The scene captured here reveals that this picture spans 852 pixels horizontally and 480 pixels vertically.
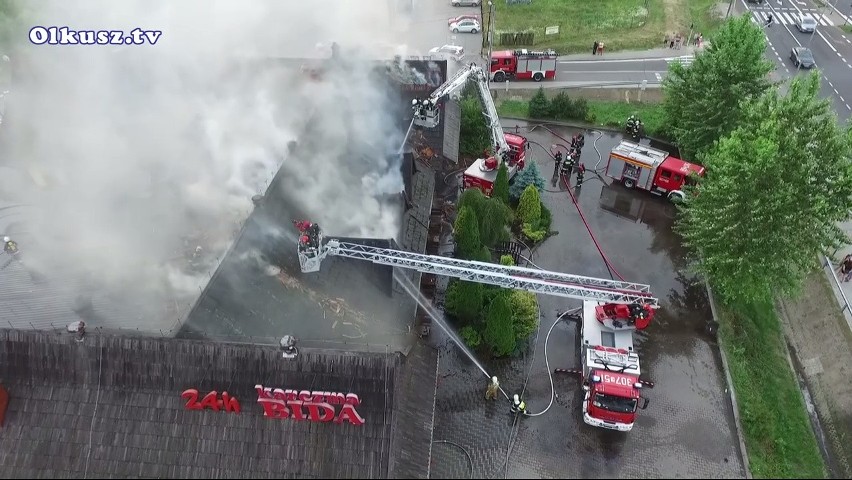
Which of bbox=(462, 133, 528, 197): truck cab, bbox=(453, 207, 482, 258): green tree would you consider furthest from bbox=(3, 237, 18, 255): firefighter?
bbox=(462, 133, 528, 197): truck cab

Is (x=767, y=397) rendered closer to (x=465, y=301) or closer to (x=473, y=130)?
(x=465, y=301)

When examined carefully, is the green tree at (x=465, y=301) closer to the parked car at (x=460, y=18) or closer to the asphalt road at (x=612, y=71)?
the asphalt road at (x=612, y=71)

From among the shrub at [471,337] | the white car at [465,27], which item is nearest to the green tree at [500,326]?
the shrub at [471,337]

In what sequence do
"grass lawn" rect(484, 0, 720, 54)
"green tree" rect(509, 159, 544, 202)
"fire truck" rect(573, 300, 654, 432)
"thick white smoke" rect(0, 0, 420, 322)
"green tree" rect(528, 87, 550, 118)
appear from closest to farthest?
"fire truck" rect(573, 300, 654, 432) < "thick white smoke" rect(0, 0, 420, 322) < "green tree" rect(509, 159, 544, 202) < "green tree" rect(528, 87, 550, 118) < "grass lawn" rect(484, 0, 720, 54)

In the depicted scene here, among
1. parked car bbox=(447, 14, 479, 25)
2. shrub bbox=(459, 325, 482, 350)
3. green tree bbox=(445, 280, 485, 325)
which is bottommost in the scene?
shrub bbox=(459, 325, 482, 350)

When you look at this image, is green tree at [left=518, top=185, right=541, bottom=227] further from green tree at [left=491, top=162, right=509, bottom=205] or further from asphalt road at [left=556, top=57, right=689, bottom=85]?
asphalt road at [left=556, top=57, right=689, bottom=85]

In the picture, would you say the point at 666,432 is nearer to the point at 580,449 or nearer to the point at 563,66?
the point at 580,449
